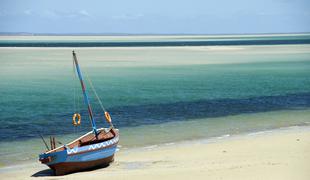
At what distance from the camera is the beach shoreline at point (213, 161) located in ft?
52.5

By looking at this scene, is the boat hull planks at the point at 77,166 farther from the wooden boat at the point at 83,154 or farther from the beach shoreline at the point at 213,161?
the beach shoreline at the point at 213,161

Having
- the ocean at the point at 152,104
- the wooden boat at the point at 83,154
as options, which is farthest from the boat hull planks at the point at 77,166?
the ocean at the point at 152,104

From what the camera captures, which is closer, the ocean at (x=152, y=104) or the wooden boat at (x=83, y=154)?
the wooden boat at (x=83, y=154)

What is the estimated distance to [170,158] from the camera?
63.4 feet

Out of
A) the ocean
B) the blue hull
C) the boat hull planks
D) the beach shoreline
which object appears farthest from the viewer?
the ocean

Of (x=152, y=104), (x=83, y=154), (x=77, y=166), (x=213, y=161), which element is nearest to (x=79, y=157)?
(x=83, y=154)

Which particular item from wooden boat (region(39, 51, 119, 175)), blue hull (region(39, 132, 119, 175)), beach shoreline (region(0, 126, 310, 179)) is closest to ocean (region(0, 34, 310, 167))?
beach shoreline (region(0, 126, 310, 179))

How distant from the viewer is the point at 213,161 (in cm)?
1803

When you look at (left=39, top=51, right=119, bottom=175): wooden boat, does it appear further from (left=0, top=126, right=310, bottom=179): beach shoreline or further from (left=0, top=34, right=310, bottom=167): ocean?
(left=0, top=34, right=310, bottom=167): ocean

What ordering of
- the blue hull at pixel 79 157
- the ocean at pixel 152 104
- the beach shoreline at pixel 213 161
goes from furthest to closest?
the ocean at pixel 152 104, the blue hull at pixel 79 157, the beach shoreline at pixel 213 161

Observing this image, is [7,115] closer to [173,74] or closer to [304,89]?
[304,89]

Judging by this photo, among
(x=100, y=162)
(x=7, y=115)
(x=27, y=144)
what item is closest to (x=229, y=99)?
(x=7, y=115)

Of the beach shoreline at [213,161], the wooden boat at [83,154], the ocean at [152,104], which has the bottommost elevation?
the ocean at [152,104]

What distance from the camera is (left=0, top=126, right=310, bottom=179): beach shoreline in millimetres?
16000
